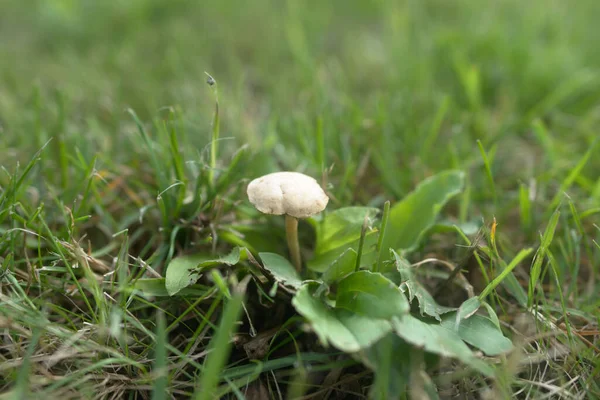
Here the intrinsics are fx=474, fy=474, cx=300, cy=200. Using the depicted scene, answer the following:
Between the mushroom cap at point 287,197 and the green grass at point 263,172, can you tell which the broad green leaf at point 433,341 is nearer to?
the green grass at point 263,172

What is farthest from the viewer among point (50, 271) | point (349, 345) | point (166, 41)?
point (166, 41)

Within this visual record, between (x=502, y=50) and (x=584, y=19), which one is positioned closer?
(x=502, y=50)

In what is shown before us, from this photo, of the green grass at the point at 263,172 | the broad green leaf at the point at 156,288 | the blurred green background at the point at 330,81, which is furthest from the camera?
the blurred green background at the point at 330,81

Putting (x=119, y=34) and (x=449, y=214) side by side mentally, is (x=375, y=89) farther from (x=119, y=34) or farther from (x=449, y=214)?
(x=119, y=34)

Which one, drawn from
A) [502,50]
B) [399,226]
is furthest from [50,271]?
[502,50]

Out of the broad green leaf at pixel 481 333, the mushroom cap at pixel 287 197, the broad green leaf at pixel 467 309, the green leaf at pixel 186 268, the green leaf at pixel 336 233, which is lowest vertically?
the broad green leaf at pixel 481 333

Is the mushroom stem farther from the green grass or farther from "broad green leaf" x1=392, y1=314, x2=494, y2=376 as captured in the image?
"broad green leaf" x1=392, y1=314, x2=494, y2=376

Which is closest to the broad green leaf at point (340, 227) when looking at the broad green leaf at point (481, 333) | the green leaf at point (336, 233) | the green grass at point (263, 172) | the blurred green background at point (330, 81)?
the green leaf at point (336, 233)

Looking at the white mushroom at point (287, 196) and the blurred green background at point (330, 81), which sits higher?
the white mushroom at point (287, 196)
